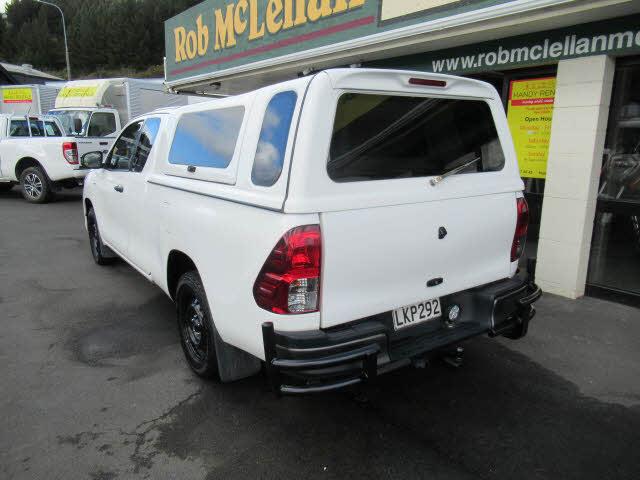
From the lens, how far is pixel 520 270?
3.50 metres

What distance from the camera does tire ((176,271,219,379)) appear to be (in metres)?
3.09

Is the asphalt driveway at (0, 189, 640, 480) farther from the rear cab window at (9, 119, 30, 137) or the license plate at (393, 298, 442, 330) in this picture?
the rear cab window at (9, 119, 30, 137)

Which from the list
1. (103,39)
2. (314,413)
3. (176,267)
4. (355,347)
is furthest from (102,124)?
(103,39)

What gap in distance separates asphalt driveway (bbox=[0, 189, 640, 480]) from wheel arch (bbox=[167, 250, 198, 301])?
0.57 meters

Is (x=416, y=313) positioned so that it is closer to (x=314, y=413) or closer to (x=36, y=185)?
(x=314, y=413)

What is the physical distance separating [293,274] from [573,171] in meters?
3.89

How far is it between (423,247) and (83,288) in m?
4.27

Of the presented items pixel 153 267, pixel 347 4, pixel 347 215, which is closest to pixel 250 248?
pixel 347 215

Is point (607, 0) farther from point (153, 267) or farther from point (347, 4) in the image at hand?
point (153, 267)

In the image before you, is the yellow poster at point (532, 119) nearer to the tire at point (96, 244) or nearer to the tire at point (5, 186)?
the tire at point (96, 244)

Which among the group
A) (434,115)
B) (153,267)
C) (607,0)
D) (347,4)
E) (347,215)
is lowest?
(153,267)

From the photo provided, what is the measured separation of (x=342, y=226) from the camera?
93.0 inches

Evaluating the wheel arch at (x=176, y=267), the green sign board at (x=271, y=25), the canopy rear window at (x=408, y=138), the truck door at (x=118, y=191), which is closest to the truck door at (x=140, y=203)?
the truck door at (x=118, y=191)

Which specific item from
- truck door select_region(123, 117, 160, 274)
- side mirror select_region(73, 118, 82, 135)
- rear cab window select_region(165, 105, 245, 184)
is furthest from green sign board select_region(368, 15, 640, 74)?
side mirror select_region(73, 118, 82, 135)
